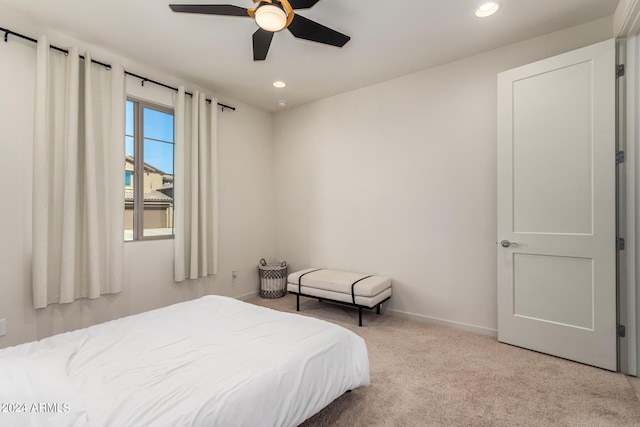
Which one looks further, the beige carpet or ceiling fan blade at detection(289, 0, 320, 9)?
ceiling fan blade at detection(289, 0, 320, 9)

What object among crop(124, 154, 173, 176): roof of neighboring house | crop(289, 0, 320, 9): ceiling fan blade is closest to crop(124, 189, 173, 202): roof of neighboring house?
crop(124, 154, 173, 176): roof of neighboring house

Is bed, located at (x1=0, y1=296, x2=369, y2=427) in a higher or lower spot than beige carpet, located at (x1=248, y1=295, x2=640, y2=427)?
higher

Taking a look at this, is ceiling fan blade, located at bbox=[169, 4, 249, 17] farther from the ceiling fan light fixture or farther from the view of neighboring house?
the view of neighboring house

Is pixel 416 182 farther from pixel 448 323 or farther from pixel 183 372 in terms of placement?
pixel 183 372

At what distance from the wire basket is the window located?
4.53ft

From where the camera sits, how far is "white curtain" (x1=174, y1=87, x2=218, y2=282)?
3.43 m

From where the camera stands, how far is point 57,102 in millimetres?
2559

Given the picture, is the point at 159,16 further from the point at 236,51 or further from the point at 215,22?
the point at 236,51

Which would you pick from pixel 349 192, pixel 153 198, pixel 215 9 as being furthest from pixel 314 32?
pixel 153 198

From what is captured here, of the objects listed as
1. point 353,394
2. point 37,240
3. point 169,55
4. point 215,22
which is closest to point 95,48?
point 169,55

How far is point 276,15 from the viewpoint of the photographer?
1.87 metres

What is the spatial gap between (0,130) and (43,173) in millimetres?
408

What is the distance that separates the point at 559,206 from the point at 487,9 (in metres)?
1.65

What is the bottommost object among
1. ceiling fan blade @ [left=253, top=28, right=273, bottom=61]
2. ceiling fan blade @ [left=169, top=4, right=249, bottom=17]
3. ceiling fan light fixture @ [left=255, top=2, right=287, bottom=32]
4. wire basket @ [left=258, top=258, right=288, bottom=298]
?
wire basket @ [left=258, top=258, right=288, bottom=298]
